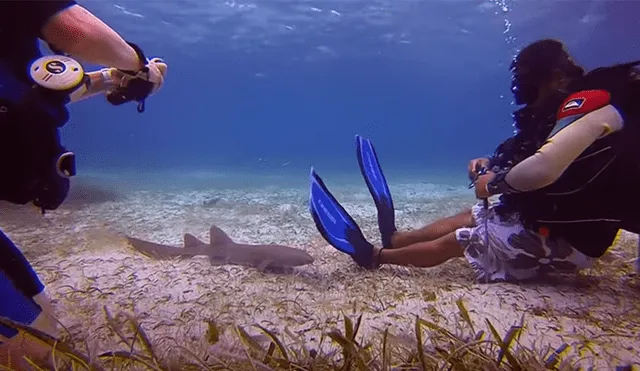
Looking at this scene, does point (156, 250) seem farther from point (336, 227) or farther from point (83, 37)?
point (83, 37)

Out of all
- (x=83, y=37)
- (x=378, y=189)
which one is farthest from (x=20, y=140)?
(x=378, y=189)

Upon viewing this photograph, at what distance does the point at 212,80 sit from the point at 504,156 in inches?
2412

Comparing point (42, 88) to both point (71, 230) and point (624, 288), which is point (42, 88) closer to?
point (624, 288)

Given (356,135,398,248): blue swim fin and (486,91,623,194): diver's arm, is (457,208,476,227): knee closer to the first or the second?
(356,135,398,248): blue swim fin

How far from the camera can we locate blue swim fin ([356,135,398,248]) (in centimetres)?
488

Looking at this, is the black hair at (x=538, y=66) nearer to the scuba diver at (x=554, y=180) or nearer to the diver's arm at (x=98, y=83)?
the scuba diver at (x=554, y=180)

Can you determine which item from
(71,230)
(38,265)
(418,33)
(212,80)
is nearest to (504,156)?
(38,265)

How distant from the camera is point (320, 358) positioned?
1815mm

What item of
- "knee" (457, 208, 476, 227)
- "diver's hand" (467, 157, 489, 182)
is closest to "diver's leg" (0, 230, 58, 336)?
"diver's hand" (467, 157, 489, 182)

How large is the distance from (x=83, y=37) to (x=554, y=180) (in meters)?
3.35

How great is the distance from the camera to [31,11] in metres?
1.84

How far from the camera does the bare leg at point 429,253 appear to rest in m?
3.85

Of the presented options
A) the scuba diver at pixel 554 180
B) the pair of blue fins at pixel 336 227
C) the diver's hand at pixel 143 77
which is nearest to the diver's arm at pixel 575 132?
the scuba diver at pixel 554 180

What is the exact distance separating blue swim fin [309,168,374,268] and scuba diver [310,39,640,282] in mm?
17
